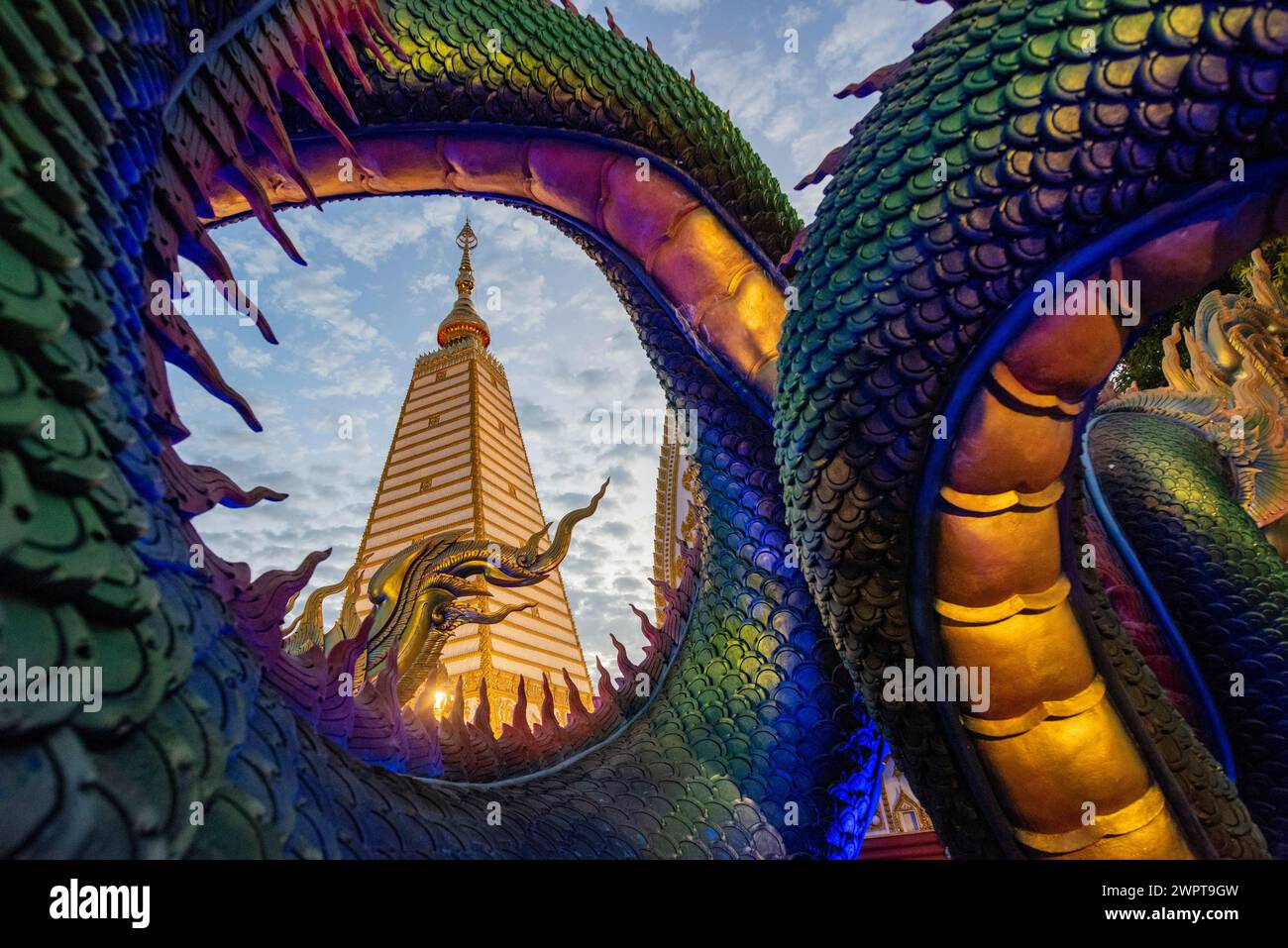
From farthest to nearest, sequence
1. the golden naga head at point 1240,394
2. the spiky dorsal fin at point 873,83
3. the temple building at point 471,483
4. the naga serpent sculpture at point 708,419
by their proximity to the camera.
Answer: the temple building at point 471,483
the golden naga head at point 1240,394
the spiky dorsal fin at point 873,83
the naga serpent sculpture at point 708,419

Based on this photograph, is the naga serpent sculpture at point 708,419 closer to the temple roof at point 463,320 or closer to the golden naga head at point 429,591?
the golden naga head at point 429,591

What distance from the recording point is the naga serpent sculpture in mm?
421

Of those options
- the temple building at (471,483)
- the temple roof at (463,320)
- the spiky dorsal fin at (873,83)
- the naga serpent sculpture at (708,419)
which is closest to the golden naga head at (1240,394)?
the naga serpent sculpture at (708,419)

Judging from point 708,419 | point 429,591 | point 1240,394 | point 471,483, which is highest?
point 471,483

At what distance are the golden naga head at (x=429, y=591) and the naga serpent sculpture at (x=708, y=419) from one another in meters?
0.22

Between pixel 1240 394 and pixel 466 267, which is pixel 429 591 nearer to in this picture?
pixel 1240 394

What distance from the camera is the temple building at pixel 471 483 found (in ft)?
25.1

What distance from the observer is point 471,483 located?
848 cm

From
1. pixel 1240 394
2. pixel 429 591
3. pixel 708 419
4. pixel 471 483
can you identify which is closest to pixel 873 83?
pixel 708 419

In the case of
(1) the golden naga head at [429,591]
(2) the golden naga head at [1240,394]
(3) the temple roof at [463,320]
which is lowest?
(1) the golden naga head at [429,591]

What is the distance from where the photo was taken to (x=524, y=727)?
42.2 inches

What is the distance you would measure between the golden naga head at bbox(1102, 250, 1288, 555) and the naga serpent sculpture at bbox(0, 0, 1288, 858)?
3.16ft

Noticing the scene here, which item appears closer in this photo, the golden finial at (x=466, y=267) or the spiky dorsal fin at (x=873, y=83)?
the spiky dorsal fin at (x=873, y=83)

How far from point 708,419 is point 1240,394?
206 cm
